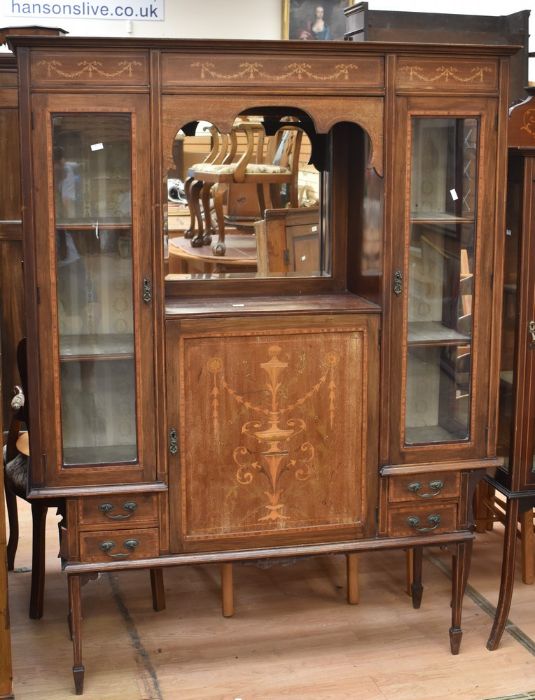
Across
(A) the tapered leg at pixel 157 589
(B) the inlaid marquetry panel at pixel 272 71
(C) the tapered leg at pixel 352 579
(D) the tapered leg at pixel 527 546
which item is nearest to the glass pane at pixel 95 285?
(B) the inlaid marquetry panel at pixel 272 71

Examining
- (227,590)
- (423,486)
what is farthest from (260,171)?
(227,590)

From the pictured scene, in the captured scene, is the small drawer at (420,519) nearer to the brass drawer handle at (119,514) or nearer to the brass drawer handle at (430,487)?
the brass drawer handle at (430,487)

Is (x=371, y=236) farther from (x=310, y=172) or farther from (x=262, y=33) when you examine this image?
(x=262, y=33)

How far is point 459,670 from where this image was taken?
10.2 ft

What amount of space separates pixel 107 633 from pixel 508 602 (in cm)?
131

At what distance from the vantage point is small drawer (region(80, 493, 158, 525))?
9.52 ft

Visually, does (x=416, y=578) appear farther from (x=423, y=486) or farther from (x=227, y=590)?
(x=227, y=590)

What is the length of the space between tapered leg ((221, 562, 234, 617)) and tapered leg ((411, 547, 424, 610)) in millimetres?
629

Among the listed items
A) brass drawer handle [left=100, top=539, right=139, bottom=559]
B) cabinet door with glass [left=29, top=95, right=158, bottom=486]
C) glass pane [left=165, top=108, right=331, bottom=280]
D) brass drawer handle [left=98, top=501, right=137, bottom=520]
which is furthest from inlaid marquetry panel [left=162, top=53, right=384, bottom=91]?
brass drawer handle [left=100, top=539, right=139, bottom=559]

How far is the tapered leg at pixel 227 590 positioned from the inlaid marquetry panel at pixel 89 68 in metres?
1.60

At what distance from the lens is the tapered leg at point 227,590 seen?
336 centimetres

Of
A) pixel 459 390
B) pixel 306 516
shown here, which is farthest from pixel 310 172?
pixel 306 516

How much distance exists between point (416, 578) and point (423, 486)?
1.72ft

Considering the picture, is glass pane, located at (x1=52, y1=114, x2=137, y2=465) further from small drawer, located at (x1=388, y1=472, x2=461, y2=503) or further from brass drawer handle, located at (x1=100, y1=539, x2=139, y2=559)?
small drawer, located at (x1=388, y1=472, x2=461, y2=503)
